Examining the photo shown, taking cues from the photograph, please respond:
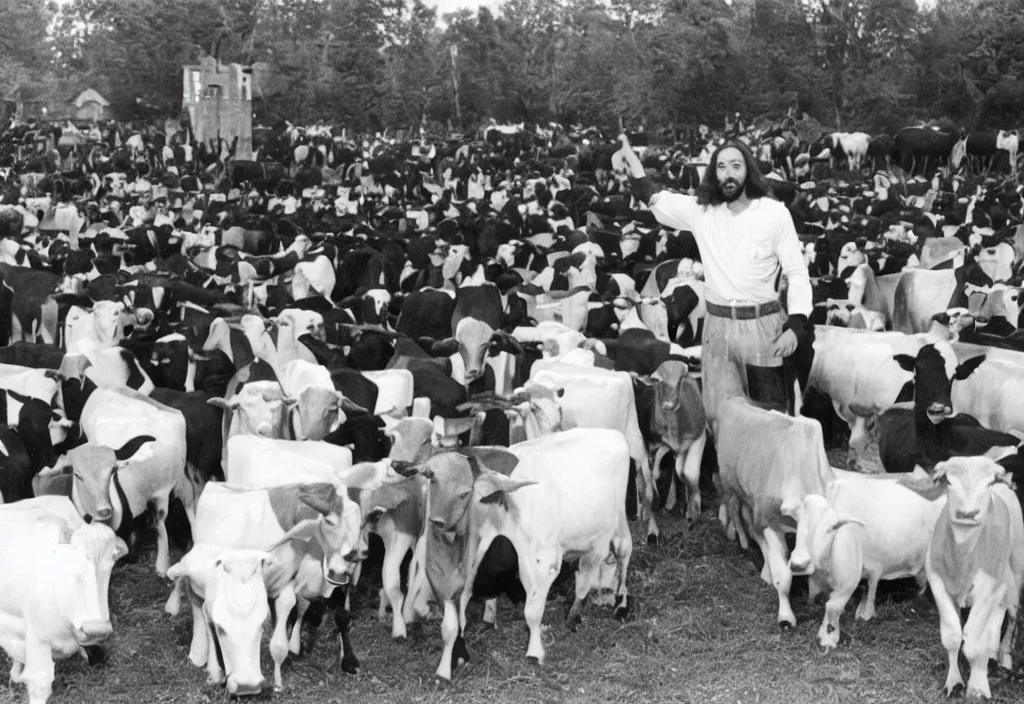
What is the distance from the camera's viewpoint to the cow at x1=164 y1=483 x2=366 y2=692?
6430 millimetres

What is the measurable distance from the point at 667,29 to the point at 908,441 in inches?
1678

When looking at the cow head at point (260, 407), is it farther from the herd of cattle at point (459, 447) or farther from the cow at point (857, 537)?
the cow at point (857, 537)

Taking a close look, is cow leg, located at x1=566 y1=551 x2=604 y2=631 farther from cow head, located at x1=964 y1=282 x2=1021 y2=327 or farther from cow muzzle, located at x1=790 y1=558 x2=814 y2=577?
cow head, located at x1=964 y1=282 x2=1021 y2=327

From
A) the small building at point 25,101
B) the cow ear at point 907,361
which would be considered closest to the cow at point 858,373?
the cow ear at point 907,361

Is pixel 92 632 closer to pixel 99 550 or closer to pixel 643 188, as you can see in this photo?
pixel 99 550

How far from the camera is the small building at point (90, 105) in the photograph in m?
57.8

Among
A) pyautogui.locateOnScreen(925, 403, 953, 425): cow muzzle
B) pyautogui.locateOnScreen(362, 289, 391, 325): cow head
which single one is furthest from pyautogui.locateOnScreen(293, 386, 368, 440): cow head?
pyautogui.locateOnScreen(362, 289, 391, 325): cow head

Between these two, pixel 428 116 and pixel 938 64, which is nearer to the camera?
pixel 938 64

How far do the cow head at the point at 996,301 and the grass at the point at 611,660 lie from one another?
600cm

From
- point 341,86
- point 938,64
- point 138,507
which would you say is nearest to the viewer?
point 138,507

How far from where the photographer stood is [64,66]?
240 ft

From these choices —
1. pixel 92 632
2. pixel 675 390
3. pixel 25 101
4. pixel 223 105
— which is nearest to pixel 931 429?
pixel 675 390

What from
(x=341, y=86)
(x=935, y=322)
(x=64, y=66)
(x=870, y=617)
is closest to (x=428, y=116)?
(x=341, y=86)

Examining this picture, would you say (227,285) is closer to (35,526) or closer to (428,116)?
(35,526)
